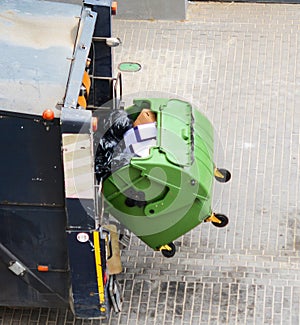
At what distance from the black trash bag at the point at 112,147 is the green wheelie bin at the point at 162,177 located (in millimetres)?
59

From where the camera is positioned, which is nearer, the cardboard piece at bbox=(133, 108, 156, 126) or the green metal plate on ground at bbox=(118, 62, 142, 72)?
the cardboard piece at bbox=(133, 108, 156, 126)

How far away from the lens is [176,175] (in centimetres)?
718

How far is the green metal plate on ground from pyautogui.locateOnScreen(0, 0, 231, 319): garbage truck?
2734 millimetres

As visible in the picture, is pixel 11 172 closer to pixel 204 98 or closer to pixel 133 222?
pixel 133 222

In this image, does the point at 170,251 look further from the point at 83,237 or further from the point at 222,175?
the point at 83,237

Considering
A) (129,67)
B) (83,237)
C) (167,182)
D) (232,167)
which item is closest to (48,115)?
(83,237)

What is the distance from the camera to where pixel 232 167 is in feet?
30.9

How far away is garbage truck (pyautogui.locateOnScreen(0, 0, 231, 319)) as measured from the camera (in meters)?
6.39

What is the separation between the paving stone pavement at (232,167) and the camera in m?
7.91

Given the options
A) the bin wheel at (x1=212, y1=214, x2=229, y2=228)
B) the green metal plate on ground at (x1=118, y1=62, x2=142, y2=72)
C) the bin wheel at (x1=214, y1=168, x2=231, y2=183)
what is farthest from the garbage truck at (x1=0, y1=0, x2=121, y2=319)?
the green metal plate on ground at (x1=118, y1=62, x2=142, y2=72)

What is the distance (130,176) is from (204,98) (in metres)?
3.29

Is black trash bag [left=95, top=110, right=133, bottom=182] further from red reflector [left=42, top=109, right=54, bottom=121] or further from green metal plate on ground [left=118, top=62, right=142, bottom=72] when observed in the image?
green metal plate on ground [left=118, top=62, right=142, bottom=72]

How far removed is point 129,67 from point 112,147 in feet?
11.9

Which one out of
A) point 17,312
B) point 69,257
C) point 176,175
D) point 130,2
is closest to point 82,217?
point 69,257
